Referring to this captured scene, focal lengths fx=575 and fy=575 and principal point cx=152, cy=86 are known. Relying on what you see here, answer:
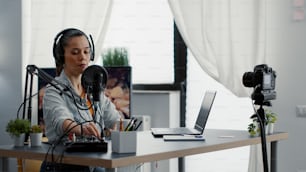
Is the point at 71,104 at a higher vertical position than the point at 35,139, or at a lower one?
higher

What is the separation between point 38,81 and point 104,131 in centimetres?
201

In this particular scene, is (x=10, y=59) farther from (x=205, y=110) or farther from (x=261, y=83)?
(x=261, y=83)

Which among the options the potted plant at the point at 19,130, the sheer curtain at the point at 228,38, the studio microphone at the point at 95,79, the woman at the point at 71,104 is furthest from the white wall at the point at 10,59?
the studio microphone at the point at 95,79

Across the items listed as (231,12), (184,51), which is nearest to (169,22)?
(184,51)

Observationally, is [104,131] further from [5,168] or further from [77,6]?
[77,6]

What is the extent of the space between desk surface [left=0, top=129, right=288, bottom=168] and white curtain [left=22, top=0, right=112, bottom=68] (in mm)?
1981

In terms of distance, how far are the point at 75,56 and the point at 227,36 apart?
1914mm

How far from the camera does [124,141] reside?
95.1 inches

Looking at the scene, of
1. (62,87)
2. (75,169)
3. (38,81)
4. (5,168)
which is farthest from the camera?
(38,81)

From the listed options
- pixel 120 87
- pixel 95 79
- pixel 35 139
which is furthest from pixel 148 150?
pixel 120 87

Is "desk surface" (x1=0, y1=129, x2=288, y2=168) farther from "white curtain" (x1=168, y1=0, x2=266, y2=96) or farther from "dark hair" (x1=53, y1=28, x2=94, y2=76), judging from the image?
"white curtain" (x1=168, y1=0, x2=266, y2=96)

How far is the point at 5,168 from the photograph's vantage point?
2.91m

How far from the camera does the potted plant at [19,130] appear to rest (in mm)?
2760

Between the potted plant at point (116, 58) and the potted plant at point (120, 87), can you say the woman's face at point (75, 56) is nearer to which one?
the potted plant at point (120, 87)
